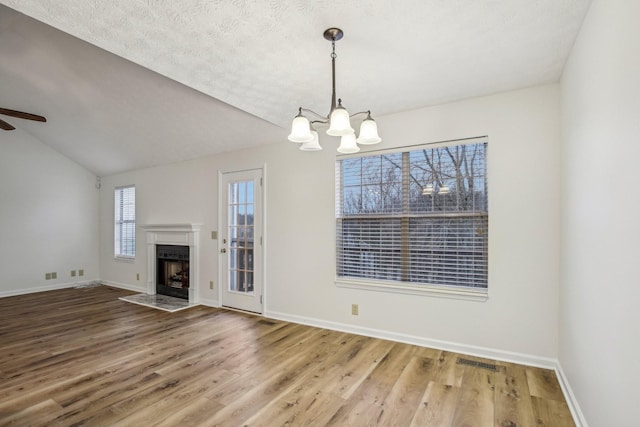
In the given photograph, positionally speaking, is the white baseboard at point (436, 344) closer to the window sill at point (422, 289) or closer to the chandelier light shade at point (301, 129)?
the window sill at point (422, 289)

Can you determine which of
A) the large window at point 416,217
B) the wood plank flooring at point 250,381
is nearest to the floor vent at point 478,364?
the wood plank flooring at point 250,381

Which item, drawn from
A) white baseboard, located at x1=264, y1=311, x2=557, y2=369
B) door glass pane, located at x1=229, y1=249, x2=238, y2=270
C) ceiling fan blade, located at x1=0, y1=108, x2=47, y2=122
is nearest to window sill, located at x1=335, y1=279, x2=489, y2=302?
white baseboard, located at x1=264, y1=311, x2=557, y2=369

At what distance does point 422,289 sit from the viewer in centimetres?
327

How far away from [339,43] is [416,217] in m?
1.87

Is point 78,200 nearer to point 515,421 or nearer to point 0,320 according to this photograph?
point 0,320

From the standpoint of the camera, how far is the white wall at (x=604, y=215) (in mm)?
1302

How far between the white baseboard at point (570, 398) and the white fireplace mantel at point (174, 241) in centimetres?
474

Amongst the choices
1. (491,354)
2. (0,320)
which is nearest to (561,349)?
(491,354)

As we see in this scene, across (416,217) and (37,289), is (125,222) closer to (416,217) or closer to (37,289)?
(37,289)

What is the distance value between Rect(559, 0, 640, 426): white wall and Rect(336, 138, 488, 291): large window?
0.81 m

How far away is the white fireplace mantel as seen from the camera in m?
5.22

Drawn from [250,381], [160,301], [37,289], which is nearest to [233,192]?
[160,301]

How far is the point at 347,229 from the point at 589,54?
2.56m

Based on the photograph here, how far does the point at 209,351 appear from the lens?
3199mm
